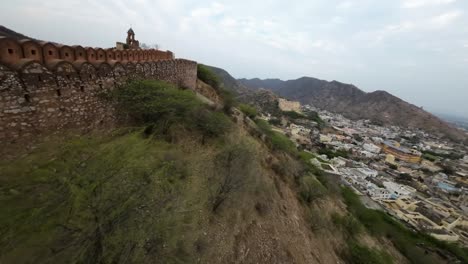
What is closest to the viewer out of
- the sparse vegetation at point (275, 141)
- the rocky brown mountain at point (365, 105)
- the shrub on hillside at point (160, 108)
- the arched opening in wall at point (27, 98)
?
the arched opening in wall at point (27, 98)

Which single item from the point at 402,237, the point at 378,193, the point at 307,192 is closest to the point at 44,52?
the point at 307,192

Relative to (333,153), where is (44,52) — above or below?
above

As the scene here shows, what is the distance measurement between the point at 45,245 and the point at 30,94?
11.3ft

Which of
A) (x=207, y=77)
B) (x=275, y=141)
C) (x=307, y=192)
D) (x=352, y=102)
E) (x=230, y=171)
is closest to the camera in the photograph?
(x=230, y=171)

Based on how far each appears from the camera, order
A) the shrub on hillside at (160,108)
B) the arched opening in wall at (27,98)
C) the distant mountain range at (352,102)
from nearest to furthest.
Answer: the arched opening in wall at (27,98), the shrub on hillside at (160,108), the distant mountain range at (352,102)

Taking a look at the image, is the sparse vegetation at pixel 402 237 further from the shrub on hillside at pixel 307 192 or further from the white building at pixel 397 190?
the white building at pixel 397 190

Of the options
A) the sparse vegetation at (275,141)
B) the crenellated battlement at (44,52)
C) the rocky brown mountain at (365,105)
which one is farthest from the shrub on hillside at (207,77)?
the rocky brown mountain at (365,105)

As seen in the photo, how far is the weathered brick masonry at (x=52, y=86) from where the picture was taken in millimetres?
4402

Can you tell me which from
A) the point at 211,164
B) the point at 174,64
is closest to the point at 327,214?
the point at 211,164

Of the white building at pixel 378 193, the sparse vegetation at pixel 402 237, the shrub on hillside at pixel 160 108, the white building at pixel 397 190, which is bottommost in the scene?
the white building at pixel 397 190

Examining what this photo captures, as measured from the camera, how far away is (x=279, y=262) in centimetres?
709

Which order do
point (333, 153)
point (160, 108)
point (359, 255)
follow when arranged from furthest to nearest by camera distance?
point (333, 153) < point (359, 255) < point (160, 108)

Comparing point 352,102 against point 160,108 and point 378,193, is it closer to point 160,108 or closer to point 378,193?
point 378,193

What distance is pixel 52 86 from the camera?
5.13 meters
